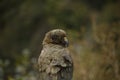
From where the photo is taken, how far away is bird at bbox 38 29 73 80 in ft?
15.9

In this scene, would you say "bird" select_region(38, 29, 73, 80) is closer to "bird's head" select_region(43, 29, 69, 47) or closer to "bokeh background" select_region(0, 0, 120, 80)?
"bird's head" select_region(43, 29, 69, 47)

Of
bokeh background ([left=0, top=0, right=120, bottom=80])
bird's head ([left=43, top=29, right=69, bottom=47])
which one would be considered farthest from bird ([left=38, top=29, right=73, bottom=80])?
bokeh background ([left=0, top=0, right=120, bottom=80])

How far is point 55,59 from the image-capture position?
485cm

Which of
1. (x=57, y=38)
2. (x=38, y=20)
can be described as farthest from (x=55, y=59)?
(x=38, y=20)

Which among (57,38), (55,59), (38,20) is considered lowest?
(38,20)

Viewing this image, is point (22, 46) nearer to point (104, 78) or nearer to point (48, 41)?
point (104, 78)

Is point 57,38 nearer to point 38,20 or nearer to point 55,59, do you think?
point 55,59

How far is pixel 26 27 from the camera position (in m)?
16.1

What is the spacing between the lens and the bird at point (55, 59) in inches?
191

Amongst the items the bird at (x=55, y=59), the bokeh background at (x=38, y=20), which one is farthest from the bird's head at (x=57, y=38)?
the bokeh background at (x=38, y=20)

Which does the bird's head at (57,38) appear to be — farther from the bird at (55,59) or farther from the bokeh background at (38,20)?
the bokeh background at (38,20)

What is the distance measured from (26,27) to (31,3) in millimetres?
717

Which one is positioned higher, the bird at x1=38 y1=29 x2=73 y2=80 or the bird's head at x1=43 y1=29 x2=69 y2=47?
the bird's head at x1=43 y1=29 x2=69 y2=47

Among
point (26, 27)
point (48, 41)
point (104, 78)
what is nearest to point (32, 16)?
point (26, 27)
